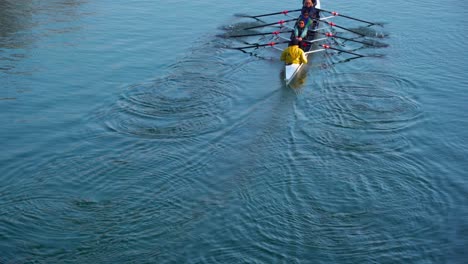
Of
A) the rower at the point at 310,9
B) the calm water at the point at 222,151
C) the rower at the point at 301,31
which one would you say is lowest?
the calm water at the point at 222,151

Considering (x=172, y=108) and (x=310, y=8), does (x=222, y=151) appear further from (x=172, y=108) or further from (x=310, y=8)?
(x=310, y=8)

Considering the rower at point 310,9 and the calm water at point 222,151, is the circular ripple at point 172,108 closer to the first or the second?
the calm water at point 222,151

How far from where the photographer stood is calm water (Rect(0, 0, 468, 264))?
1537 cm

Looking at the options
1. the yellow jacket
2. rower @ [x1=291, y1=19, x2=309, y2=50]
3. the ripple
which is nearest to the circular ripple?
the yellow jacket

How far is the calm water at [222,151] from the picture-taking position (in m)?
15.4

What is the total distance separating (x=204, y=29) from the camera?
107 ft

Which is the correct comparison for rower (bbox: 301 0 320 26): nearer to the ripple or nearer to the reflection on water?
the ripple

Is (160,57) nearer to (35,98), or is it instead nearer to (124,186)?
(35,98)

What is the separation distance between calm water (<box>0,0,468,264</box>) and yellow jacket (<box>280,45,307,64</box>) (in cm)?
83

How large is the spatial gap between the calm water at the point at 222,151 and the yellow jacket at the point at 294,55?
0.83 metres

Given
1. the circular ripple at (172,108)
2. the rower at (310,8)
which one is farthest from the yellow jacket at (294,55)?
the rower at (310,8)

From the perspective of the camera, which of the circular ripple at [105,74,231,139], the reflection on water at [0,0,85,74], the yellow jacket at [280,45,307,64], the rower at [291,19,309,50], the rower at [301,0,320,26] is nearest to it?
the circular ripple at [105,74,231,139]

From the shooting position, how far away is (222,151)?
19.4 metres

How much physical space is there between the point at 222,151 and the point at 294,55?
8.25 meters
